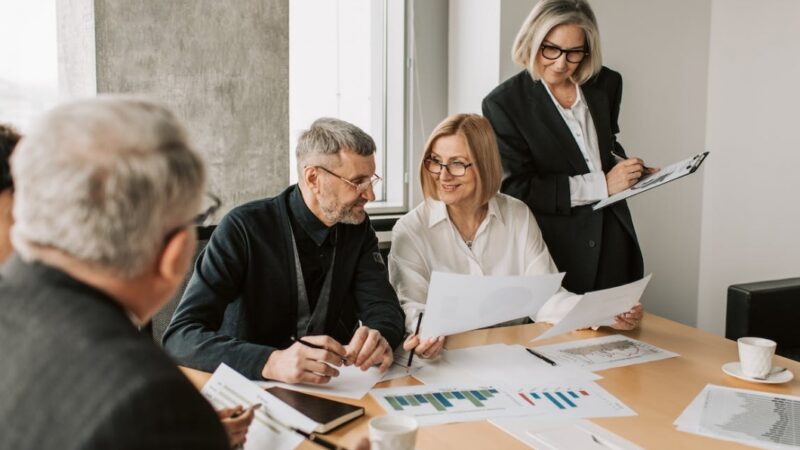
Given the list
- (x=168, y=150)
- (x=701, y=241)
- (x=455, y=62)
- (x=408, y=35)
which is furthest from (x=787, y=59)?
(x=168, y=150)

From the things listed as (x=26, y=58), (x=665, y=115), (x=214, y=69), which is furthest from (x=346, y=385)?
(x=665, y=115)

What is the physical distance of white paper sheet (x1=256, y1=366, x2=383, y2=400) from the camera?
1443 mm

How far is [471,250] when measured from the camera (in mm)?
2244

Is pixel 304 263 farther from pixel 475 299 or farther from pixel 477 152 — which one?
pixel 477 152

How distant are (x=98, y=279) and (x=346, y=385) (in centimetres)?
84

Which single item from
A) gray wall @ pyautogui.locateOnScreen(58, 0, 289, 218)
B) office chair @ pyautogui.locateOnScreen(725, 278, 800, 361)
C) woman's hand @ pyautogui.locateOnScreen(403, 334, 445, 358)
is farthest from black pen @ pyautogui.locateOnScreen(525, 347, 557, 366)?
gray wall @ pyautogui.locateOnScreen(58, 0, 289, 218)

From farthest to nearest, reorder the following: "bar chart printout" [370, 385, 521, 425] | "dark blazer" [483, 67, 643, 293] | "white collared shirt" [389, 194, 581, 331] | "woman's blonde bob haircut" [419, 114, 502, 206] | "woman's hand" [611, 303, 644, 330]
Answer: "dark blazer" [483, 67, 643, 293] → "woman's blonde bob haircut" [419, 114, 502, 206] → "white collared shirt" [389, 194, 581, 331] → "woman's hand" [611, 303, 644, 330] → "bar chart printout" [370, 385, 521, 425]

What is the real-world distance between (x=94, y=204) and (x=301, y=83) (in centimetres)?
241

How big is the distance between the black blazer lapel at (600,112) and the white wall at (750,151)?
4.30ft

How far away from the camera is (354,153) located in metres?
1.88

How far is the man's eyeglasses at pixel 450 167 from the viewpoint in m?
2.20

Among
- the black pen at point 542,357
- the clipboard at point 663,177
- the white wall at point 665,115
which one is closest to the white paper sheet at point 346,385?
the black pen at point 542,357

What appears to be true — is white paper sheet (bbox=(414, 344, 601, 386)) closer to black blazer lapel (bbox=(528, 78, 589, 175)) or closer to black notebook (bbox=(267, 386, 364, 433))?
black notebook (bbox=(267, 386, 364, 433))

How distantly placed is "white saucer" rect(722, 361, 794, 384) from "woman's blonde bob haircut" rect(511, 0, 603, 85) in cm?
120
